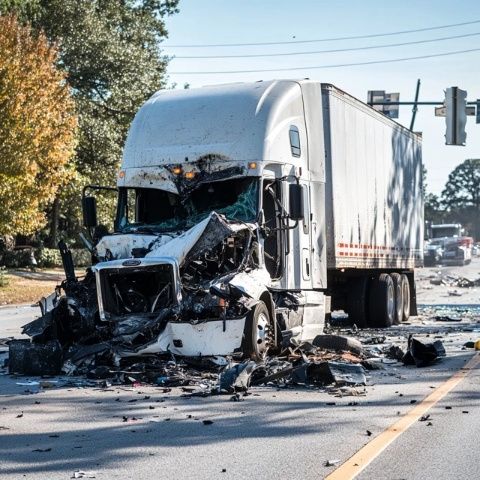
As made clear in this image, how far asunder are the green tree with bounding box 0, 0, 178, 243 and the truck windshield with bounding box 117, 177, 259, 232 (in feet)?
87.2

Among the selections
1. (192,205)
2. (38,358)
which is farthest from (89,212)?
(38,358)

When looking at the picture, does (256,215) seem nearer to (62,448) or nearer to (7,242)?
(62,448)

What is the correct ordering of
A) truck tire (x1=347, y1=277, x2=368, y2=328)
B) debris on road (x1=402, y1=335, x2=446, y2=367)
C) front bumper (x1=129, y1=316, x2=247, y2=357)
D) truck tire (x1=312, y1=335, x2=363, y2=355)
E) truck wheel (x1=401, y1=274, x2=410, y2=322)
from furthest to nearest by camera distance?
truck wheel (x1=401, y1=274, x2=410, y2=322) < truck tire (x1=347, y1=277, x2=368, y2=328) < truck tire (x1=312, y1=335, x2=363, y2=355) < debris on road (x1=402, y1=335, x2=446, y2=367) < front bumper (x1=129, y1=316, x2=247, y2=357)

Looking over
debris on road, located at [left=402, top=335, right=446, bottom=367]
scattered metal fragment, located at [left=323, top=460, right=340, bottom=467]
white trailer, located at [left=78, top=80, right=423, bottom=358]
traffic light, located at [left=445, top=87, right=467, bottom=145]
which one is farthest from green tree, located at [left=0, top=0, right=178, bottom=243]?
scattered metal fragment, located at [left=323, top=460, right=340, bottom=467]

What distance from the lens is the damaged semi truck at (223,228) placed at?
11.8m

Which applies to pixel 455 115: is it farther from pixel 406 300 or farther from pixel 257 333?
pixel 257 333

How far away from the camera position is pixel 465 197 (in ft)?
516

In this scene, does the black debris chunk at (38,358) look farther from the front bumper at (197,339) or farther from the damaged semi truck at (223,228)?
the front bumper at (197,339)

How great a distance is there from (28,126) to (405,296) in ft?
44.3

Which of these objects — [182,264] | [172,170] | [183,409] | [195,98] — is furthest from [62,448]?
[195,98]

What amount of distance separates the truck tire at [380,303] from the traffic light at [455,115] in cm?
705

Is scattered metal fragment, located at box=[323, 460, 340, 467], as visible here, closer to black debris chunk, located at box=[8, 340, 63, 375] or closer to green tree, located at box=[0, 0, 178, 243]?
black debris chunk, located at box=[8, 340, 63, 375]

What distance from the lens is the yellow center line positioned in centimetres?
685

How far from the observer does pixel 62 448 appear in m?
7.68
